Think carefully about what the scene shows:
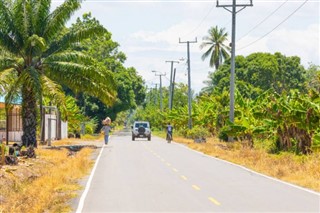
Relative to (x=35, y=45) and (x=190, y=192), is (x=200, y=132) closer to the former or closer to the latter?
(x=35, y=45)

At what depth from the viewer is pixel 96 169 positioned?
23.3 meters

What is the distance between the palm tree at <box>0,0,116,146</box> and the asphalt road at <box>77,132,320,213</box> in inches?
344

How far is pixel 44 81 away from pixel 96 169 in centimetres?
857

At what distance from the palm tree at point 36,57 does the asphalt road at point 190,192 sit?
28.7 feet

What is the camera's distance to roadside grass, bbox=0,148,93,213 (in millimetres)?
12641

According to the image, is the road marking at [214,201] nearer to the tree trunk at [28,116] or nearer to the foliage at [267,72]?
the tree trunk at [28,116]

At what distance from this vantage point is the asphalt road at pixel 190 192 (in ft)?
41.4

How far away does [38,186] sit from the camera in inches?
653

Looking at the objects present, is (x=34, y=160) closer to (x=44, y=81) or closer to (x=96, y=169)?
(x=96, y=169)

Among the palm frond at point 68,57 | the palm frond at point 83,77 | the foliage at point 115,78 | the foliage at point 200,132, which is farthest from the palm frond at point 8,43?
the foliage at point 115,78

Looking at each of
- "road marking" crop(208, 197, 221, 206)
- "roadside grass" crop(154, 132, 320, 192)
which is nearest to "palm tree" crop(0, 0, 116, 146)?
"roadside grass" crop(154, 132, 320, 192)

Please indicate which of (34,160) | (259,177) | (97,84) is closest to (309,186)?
(259,177)

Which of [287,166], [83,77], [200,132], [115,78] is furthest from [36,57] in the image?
[115,78]

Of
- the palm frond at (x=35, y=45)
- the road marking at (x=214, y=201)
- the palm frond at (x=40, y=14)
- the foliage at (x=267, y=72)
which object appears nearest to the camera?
the road marking at (x=214, y=201)
